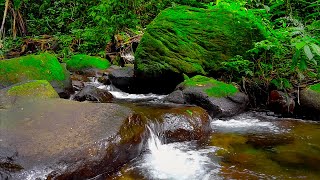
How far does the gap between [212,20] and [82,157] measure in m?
5.98

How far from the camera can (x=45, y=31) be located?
16531 mm

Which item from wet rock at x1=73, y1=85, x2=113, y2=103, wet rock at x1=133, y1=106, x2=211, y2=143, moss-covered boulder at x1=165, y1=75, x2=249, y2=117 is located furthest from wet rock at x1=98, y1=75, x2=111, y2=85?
wet rock at x1=133, y1=106, x2=211, y2=143

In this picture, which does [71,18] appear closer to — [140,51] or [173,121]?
[140,51]

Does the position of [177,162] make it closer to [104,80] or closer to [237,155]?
[237,155]

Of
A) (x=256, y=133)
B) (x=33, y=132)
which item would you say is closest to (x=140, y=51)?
(x=256, y=133)

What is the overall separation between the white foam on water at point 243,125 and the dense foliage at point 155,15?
1074 millimetres

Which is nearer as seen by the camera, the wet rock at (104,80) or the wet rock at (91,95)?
the wet rock at (91,95)

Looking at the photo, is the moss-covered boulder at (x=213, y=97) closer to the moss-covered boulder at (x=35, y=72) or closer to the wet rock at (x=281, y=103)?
the wet rock at (x=281, y=103)

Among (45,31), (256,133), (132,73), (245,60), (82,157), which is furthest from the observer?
(45,31)

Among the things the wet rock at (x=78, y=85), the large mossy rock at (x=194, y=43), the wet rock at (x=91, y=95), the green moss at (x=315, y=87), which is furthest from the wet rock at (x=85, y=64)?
the green moss at (x=315, y=87)

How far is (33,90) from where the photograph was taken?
545cm

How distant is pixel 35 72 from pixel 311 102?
5.84m

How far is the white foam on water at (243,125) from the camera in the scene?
5.85 m

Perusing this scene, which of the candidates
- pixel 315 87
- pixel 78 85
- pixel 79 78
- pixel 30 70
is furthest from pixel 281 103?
pixel 79 78
